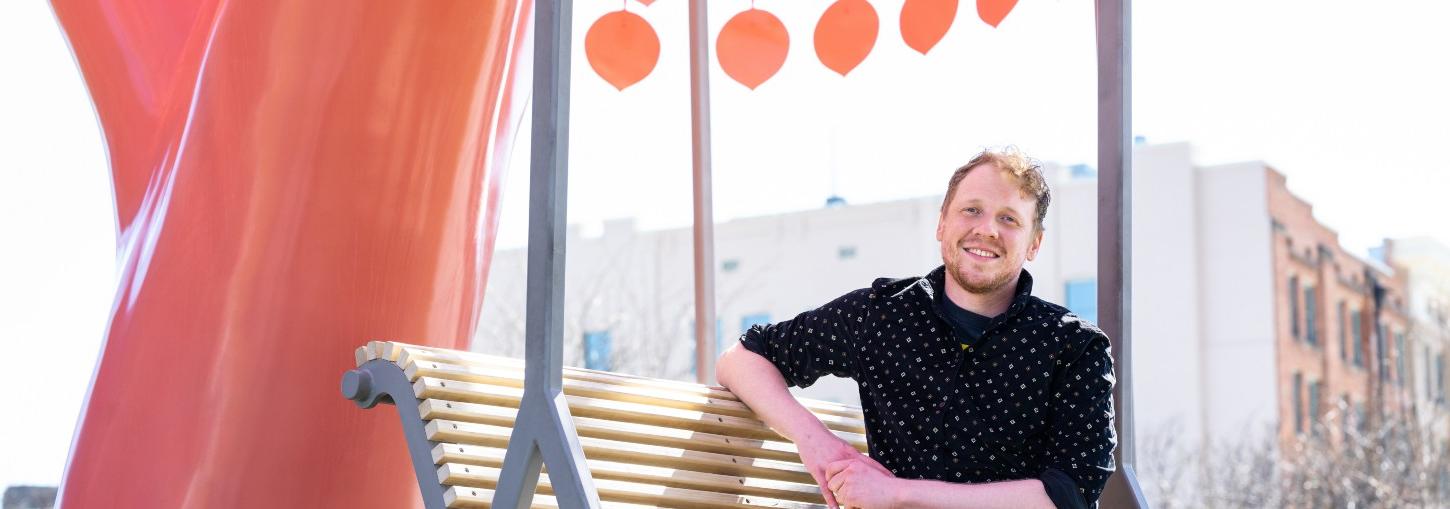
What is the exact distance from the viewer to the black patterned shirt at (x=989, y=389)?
2010 millimetres

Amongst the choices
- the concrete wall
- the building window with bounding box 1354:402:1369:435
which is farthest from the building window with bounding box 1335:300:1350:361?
the building window with bounding box 1354:402:1369:435

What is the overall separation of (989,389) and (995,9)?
992 millimetres

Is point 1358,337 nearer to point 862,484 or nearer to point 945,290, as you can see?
point 945,290

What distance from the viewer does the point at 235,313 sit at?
7.60ft

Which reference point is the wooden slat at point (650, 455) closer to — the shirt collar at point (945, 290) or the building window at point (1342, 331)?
the shirt collar at point (945, 290)

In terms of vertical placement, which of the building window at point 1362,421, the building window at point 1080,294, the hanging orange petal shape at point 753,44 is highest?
the hanging orange petal shape at point 753,44

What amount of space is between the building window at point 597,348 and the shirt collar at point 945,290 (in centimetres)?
1373

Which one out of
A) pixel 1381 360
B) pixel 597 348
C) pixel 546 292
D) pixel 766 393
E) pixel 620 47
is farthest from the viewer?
pixel 1381 360

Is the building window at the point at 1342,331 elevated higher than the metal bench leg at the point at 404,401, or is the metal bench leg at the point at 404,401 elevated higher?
the metal bench leg at the point at 404,401

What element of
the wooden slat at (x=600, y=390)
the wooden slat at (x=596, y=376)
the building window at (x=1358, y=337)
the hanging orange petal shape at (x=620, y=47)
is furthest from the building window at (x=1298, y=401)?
the wooden slat at (x=600, y=390)

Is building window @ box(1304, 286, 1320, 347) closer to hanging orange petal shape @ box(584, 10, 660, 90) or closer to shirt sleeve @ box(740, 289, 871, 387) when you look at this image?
hanging orange petal shape @ box(584, 10, 660, 90)

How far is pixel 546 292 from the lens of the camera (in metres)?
1.90

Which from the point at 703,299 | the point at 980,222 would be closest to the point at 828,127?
the point at 703,299

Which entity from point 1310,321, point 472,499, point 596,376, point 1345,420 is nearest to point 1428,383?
point 1345,420
